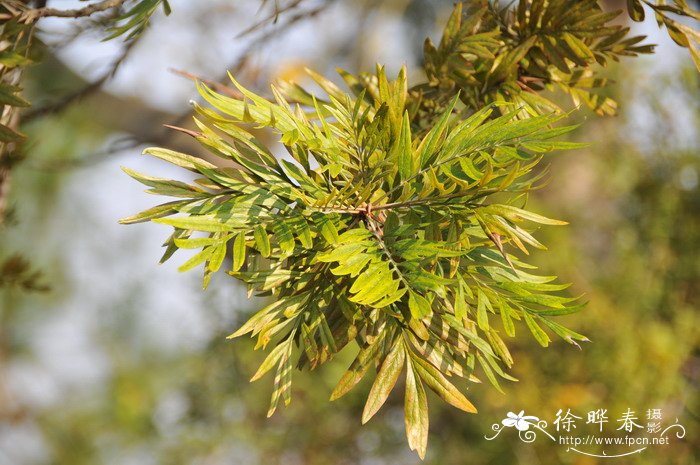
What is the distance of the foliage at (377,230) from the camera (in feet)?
1.14

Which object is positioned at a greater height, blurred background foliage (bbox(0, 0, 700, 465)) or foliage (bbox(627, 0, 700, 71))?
foliage (bbox(627, 0, 700, 71))

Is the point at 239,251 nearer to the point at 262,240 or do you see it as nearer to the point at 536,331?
the point at 262,240

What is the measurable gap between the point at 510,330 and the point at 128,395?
3.13 m

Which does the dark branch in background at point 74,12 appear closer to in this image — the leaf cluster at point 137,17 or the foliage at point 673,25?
the leaf cluster at point 137,17

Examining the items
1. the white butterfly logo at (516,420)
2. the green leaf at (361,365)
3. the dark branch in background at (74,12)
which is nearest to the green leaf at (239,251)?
the green leaf at (361,365)

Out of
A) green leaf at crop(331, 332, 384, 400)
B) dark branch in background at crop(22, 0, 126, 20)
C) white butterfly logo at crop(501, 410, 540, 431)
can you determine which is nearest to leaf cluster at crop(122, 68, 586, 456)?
green leaf at crop(331, 332, 384, 400)

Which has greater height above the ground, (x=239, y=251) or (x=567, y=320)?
(x=239, y=251)

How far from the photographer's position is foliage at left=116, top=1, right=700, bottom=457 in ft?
1.14

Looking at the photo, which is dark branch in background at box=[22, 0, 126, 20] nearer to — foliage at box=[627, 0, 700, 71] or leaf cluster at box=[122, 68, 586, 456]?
leaf cluster at box=[122, 68, 586, 456]

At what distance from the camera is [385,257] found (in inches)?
14.4

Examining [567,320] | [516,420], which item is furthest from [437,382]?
[567,320]

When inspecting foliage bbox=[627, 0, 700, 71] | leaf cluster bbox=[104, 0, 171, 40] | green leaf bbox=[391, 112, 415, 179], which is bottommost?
foliage bbox=[627, 0, 700, 71]

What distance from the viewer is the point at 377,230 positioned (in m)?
0.38

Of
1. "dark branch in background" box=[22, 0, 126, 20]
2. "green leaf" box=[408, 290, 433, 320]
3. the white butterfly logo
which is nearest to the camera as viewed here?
"green leaf" box=[408, 290, 433, 320]
